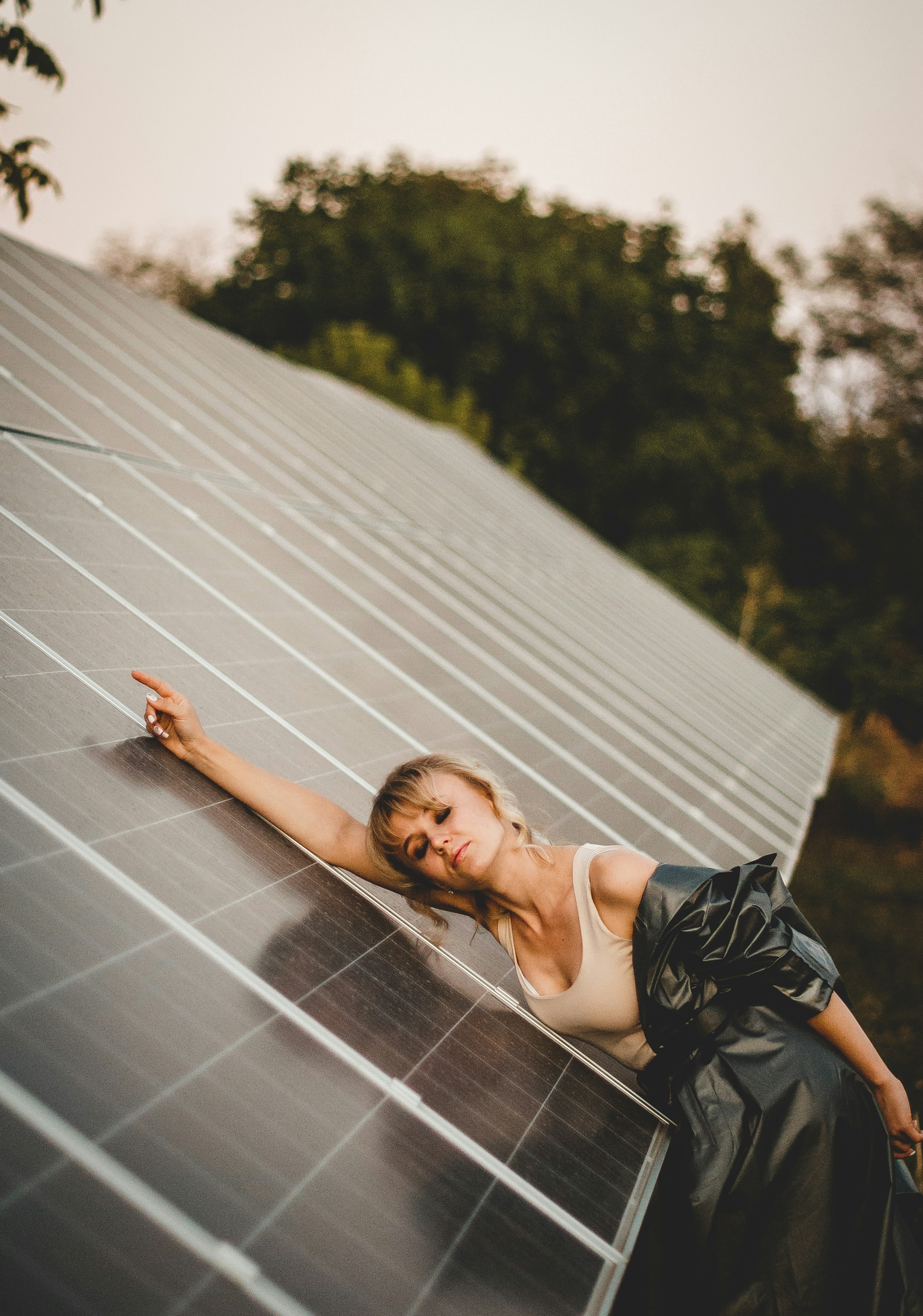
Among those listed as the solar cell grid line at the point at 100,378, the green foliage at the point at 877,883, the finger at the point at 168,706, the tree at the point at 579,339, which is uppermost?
the tree at the point at 579,339

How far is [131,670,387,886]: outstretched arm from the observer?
282 cm

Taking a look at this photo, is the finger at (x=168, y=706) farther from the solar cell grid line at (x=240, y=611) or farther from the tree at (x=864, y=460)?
the tree at (x=864, y=460)

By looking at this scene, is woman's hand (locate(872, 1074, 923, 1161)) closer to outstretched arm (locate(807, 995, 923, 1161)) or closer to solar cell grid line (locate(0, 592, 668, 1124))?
outstretched arm (locate(807, 995, 923, 1161))

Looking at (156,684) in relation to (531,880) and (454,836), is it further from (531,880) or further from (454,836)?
(531,880)

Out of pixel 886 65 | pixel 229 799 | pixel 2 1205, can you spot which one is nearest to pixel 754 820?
pixel 229 799

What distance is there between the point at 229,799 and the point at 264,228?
4335 cm

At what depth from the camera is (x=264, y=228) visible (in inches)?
1571

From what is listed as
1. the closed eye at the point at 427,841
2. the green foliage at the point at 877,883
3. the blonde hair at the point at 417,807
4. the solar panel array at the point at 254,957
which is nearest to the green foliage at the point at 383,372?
the green foliage at the point at 877,883

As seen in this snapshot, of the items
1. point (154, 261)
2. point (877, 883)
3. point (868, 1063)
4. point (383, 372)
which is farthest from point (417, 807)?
point (154, 261)

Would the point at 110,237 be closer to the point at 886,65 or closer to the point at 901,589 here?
the point at 886,65

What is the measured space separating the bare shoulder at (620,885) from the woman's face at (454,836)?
13.6 inches

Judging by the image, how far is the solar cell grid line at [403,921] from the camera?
112 inches

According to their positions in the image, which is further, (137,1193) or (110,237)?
(110,237)

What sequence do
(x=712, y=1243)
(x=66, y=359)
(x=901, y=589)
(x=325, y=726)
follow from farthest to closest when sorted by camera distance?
(x=901, y=589)
(x=66, y=359)
(x=325, y=726)
(x=712, y=1243)
